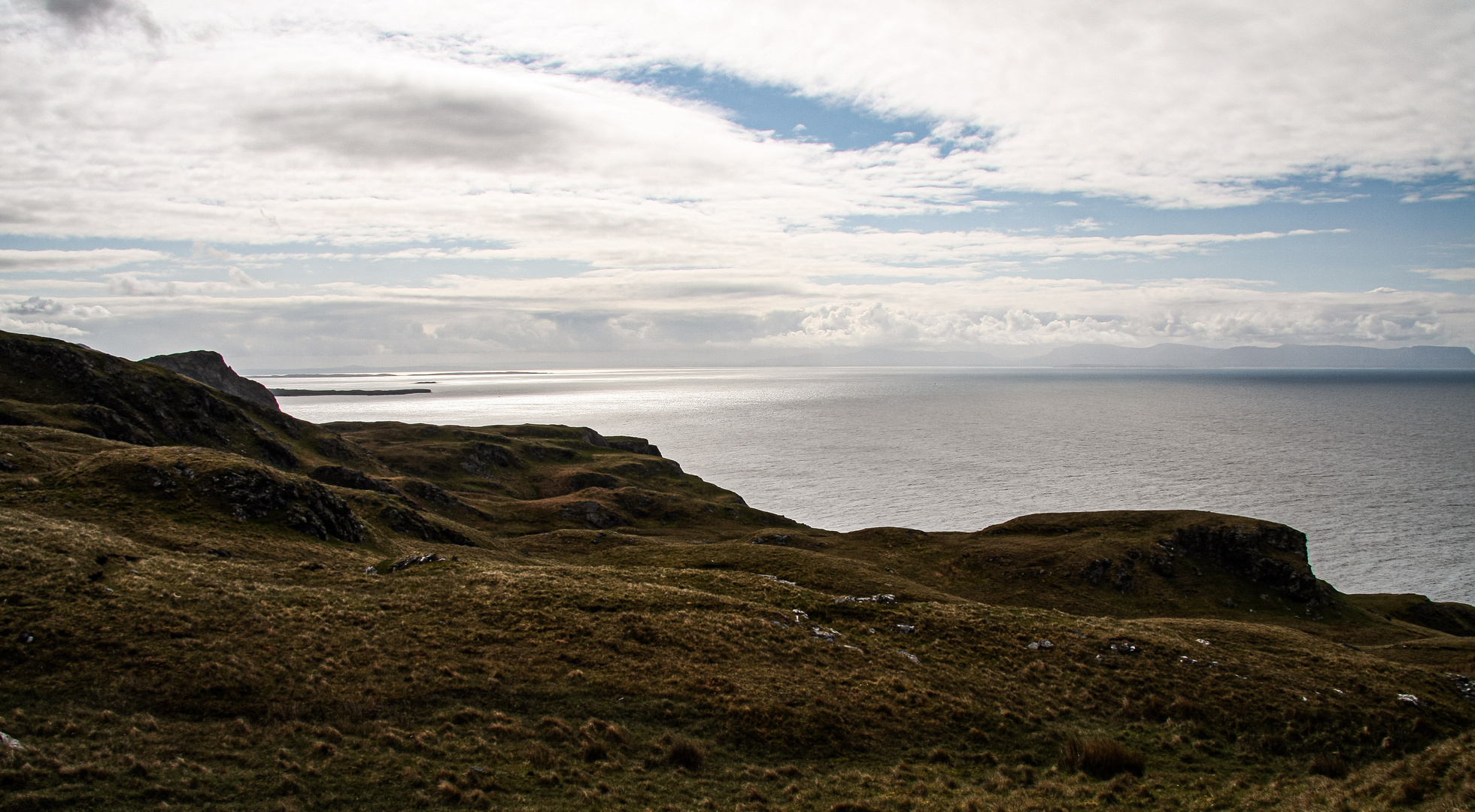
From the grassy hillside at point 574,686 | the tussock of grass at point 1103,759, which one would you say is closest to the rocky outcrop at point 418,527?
the grassy hillside at point 574,686

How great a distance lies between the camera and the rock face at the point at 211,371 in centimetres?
17962

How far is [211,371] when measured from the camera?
600 feet

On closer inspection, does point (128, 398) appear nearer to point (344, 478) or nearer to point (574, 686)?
point (344, 478)

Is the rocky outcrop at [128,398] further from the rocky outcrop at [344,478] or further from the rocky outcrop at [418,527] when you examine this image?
the rocky outcrop at [418,527]

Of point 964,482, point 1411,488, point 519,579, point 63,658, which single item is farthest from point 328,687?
point 1411,488

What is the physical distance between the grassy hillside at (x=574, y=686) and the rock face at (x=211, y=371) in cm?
14648

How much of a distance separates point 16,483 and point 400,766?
41.9 metres

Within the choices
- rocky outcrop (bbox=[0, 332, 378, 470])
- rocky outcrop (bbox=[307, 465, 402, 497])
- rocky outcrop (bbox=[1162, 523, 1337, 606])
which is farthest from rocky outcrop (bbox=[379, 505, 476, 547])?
rocky outcrop (bbox=[1162, 523, 1337, 606])

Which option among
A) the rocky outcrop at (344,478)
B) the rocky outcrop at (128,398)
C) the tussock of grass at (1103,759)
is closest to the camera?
the tussock of grass at (1103,759)

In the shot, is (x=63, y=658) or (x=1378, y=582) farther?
(x=1378, y=582)

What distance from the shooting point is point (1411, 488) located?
14612 centimetres

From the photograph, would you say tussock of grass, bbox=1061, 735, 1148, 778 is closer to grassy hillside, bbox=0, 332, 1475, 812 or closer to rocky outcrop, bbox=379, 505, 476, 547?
grassy hillside, bbox=0, 332, 1475, 812

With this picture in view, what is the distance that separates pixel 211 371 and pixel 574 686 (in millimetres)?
207411

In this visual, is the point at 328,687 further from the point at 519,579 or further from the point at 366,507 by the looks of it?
the point at 366,507
